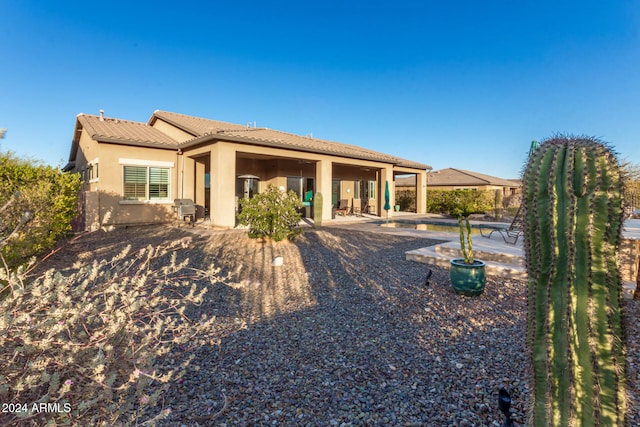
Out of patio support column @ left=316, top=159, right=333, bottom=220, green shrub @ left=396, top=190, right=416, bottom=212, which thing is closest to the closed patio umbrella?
patio support column @ left=316, top=159, right=333, bottom=220

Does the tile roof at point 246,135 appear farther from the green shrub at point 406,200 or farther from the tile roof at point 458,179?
the tile roof at point 458,179

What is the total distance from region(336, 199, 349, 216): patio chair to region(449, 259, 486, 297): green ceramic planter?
14.8 m

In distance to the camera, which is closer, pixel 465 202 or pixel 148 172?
pixel 148 172

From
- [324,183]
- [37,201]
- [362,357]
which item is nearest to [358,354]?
[362,357]

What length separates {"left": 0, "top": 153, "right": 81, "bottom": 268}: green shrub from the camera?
236 inches

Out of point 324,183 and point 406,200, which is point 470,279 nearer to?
point 324,183

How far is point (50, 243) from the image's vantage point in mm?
7273

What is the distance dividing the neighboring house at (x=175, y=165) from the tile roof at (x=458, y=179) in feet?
48.7

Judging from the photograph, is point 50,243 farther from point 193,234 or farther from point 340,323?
point 340,323

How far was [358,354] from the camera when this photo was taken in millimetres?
3244

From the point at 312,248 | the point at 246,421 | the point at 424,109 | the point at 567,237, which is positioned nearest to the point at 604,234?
the point at 567,237

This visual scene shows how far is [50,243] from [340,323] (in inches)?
295

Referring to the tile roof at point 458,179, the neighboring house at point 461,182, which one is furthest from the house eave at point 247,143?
the tile roof at point 458,179

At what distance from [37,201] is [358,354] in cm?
760
